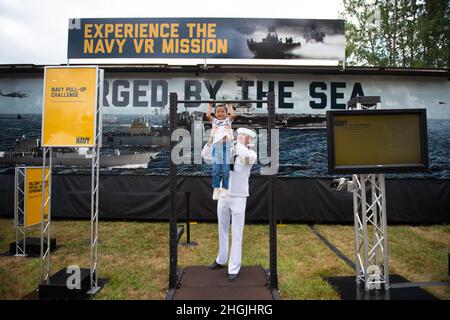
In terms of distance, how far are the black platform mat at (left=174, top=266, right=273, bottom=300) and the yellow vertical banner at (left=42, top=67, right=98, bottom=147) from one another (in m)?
2.62

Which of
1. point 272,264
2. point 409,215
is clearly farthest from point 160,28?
point 409,215

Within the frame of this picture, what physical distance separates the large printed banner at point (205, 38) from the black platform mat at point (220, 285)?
6.14 m

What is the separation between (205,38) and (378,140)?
6.15 metres

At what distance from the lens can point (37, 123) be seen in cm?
884

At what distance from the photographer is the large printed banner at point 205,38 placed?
27.5ft

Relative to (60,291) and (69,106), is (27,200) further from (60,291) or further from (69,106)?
(69,106)

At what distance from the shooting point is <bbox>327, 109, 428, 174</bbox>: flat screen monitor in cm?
402

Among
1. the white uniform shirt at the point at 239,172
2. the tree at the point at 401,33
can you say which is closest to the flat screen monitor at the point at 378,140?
the white uniform shirt at the point at 239,172

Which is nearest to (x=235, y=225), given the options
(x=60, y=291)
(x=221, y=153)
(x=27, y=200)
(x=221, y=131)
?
(x=221, y=153)

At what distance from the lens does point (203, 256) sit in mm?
5762

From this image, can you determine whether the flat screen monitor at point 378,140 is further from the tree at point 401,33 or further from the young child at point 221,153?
the tree at point 401,33

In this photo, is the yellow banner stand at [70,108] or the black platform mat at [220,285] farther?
the yellow banner stand at [70,108]
